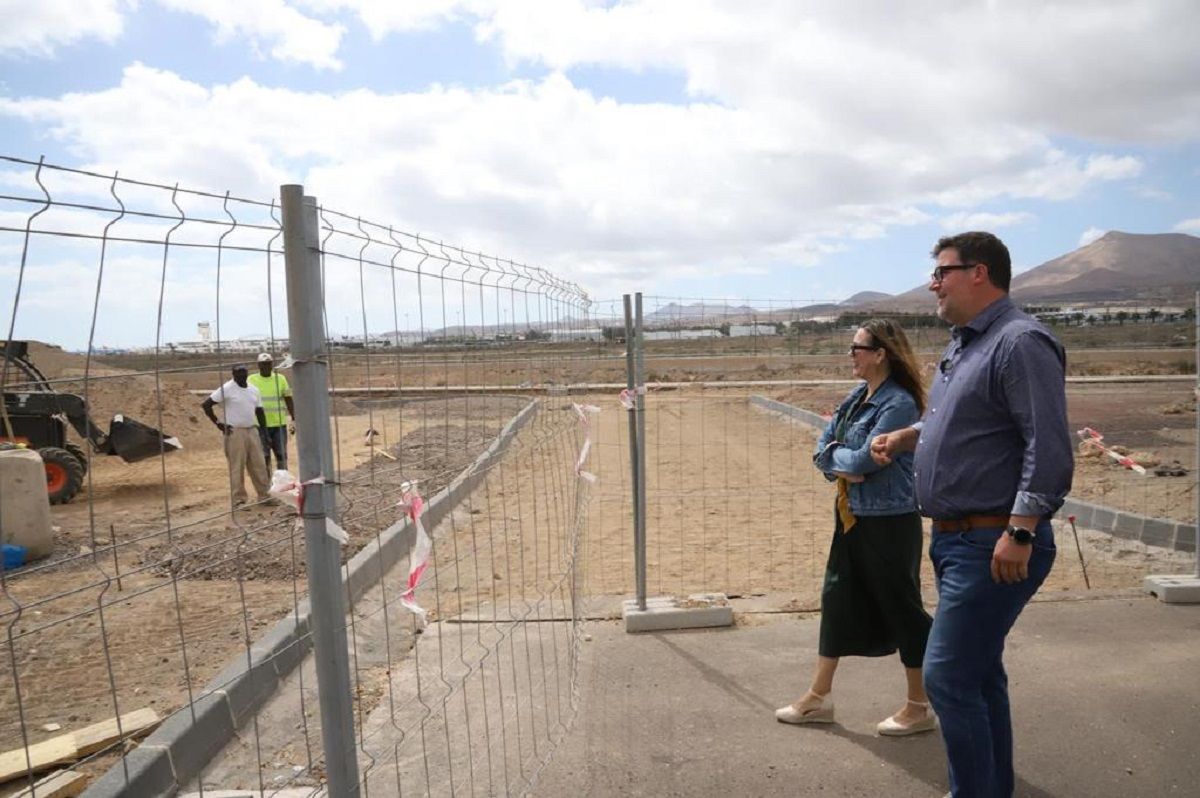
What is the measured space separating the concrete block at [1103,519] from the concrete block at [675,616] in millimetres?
4793

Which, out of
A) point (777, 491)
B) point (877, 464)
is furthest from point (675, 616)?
point (777, 491)

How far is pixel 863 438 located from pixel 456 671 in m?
2.68

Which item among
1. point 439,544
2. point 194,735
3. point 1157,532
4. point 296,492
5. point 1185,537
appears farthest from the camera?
point 439,544

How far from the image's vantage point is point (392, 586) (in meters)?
6.96

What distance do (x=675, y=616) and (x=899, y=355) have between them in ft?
7.55

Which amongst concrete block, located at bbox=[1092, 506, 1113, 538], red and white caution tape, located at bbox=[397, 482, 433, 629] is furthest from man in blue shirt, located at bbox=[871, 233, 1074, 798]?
concrete block, located at bbox=[1092, 506, 1113, 538]

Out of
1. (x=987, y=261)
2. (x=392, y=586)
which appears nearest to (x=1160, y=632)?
(x=987, y=261)

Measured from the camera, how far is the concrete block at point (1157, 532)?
7312 millimetres

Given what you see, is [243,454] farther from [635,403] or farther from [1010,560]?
[1010,560]

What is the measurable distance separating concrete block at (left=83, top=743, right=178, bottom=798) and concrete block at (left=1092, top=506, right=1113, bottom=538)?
7936 mm

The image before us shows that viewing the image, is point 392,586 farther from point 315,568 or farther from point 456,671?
point 315,568

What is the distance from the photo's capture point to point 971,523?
2.80 m

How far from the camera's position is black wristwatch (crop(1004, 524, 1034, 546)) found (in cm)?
256

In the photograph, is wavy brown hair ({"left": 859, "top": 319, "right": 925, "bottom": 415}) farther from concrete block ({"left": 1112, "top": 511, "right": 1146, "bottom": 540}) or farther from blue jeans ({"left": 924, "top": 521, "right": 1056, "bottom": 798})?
concrete block ({"left": 1112, "top": 511, "right": 1146, "bottom": 540})
